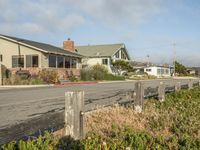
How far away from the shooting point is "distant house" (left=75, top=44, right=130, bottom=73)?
2350 inches

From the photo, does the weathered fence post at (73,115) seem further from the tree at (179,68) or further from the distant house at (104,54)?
the tree at (179,68)

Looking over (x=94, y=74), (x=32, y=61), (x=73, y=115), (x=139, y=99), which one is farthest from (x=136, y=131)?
(x=94, y=74)

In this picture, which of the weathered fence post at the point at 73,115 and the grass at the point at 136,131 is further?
the weathered fence post at the point at 73,115

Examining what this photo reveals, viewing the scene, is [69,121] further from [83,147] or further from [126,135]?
[126,135]

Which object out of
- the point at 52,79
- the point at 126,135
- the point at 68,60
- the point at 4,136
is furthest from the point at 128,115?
the point at 68,60

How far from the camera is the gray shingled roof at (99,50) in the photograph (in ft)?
199

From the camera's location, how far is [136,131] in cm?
624

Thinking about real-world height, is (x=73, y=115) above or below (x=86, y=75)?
below

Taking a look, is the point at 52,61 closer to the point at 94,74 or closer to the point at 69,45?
the point at 94,74

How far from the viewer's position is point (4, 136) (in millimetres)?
3988

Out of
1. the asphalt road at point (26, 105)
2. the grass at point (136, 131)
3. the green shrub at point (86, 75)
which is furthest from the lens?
the green shrub at point (86, 75)

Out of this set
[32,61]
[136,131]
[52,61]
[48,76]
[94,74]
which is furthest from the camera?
[94,74]

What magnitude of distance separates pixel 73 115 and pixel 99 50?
58277 mm

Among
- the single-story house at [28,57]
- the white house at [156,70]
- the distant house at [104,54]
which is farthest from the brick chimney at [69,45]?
the white house at [156,70]
